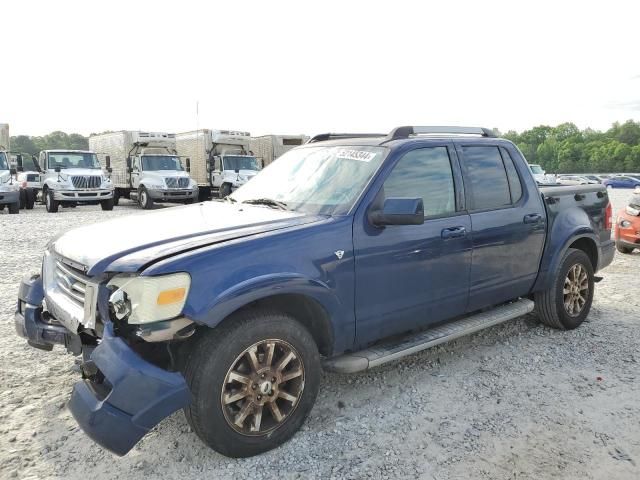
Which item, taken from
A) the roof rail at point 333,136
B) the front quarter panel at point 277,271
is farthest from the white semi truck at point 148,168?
the front quarter panel at point 277,271

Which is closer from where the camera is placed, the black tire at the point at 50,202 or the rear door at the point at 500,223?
the rear door at the point at 500,223

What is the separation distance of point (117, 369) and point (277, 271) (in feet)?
3.11

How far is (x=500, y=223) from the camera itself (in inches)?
162

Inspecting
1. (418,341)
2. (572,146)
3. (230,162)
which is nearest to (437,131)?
(418,341)

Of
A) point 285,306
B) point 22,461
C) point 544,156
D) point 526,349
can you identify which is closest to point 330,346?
point 285,306

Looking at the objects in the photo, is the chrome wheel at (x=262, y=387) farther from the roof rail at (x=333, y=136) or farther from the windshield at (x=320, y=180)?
the roof rail at (x=333, y=136)

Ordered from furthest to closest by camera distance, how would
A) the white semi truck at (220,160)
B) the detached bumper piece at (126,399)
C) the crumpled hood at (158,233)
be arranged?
the white semi truck at (220,160) → the crumpled hood at (158,233) → the detached bumper piece at (126,399)

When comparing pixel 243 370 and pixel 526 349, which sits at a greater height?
pixel 243 370

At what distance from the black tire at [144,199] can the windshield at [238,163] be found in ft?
10.8

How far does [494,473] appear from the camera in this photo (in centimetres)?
273

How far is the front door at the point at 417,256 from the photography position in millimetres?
3277

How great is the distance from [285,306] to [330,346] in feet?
1.33

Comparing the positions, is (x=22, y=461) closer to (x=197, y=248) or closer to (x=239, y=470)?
(x=239, y=470)

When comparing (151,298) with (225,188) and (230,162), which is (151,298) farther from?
(230,162)
